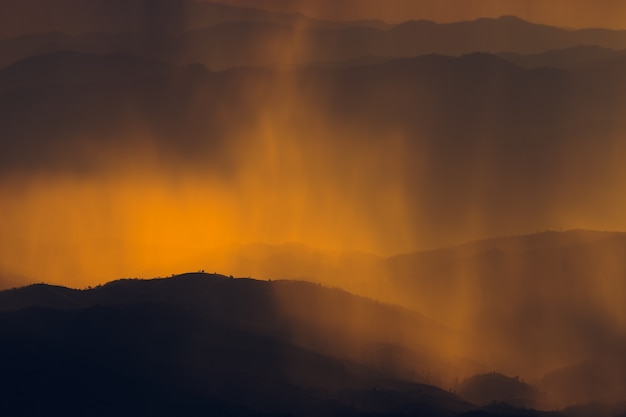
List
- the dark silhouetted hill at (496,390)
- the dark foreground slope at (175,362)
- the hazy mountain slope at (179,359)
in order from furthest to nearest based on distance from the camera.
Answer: the dark silhouetted hill at (496,390) → the hazy mountain slope at (179,359) → the dark foreground slope at (175,362)

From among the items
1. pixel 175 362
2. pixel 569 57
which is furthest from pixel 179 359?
pixel 569 57

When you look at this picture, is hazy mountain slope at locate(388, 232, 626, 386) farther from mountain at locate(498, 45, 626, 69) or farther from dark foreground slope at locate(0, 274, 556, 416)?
mountain at locate(498, 45, 626, 69)

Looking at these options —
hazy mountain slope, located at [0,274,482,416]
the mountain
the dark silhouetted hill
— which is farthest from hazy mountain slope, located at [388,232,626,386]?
the mountain

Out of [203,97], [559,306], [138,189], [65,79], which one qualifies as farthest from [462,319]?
[65,79]

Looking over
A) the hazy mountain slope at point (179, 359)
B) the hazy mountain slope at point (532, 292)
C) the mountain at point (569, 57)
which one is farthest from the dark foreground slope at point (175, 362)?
the mountain at point (569, 57)

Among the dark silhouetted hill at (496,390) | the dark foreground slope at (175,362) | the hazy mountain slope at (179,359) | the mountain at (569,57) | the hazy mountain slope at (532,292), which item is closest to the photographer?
the dark foreground slope at (175,362)

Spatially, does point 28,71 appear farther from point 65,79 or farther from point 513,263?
point 513,263

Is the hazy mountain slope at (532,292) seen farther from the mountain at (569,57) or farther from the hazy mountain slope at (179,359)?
the mountain at (569,57)

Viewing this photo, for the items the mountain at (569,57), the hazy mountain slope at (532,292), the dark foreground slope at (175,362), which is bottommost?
the dark foreground slope at (175,362)

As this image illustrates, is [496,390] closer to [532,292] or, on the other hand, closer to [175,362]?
[532,292]
